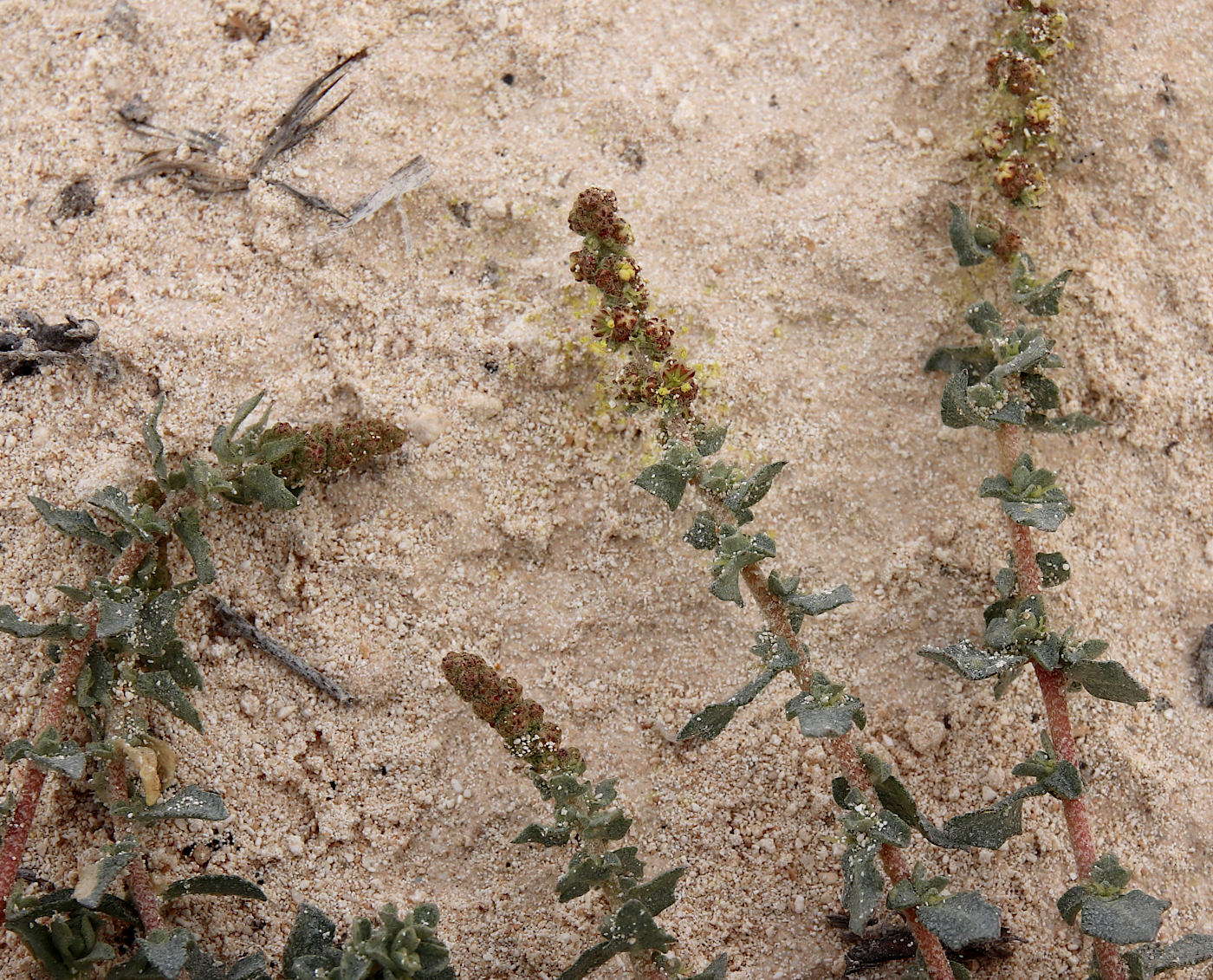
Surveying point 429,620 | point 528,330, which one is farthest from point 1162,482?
point 429,620

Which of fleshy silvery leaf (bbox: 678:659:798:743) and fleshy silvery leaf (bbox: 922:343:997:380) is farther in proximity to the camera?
fleshy silvery leaf (bbox: 922:343:997:380)

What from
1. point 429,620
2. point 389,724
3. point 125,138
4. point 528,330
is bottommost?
point 389,724

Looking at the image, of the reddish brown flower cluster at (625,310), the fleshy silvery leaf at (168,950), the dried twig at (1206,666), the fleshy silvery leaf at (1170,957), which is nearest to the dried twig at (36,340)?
the reddish brown flower cluster at (625,310)

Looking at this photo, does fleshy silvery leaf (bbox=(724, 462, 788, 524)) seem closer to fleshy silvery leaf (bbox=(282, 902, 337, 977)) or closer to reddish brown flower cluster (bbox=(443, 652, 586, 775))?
reddish brown flower cluster (bbox=(443, 652, 586, 775))

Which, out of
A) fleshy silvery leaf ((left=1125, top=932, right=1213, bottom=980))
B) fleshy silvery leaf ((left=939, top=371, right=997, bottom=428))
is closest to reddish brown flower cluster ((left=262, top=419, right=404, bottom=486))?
fleshy silvery leaf ((left=939, top=371, right=997, bottom=428))

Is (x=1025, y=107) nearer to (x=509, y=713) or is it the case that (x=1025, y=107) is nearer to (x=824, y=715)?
(x=824, y=715)

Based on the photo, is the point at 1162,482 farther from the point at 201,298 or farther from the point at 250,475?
the point at 201,298

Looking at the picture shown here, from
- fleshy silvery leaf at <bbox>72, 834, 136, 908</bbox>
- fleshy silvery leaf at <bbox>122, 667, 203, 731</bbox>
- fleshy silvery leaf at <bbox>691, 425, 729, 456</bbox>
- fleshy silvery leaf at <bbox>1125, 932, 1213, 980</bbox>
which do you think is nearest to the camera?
fleshy silvery leaf at <bbox>72, 834, 136, 908</bbox>

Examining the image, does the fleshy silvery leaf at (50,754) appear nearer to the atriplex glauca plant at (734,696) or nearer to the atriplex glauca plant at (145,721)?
the atriplex glauca plant at (145,721)
